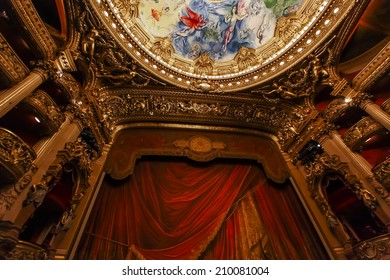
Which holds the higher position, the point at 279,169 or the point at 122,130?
the point at 122,130

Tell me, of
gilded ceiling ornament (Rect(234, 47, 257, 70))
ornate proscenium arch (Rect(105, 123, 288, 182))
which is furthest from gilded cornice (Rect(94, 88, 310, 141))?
gilded ceiling ornament (Rect(234, 47, 257, 70))

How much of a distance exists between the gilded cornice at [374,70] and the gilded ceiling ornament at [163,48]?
6.36m

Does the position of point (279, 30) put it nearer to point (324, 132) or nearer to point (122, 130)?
point (324, 132)

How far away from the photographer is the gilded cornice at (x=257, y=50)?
658 cm

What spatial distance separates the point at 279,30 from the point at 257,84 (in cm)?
229

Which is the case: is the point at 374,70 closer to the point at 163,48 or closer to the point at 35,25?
the point at 163,48

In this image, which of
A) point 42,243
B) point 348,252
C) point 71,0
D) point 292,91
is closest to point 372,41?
point 292,91

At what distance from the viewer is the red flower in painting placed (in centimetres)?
866

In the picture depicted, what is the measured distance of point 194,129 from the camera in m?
8.93

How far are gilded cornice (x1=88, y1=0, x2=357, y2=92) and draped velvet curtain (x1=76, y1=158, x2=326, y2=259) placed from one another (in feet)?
11.2

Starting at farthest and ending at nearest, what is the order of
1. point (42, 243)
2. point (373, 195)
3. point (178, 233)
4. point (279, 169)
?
point (279, 169) < point (178, 233) < point (373, 195) < point (42, 243)

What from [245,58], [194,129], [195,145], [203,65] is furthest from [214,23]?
[195,145]

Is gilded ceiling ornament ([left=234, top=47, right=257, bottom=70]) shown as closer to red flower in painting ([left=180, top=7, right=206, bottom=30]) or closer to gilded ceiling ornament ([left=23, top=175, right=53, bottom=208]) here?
red flower in painting ([left=180, top=7, right=206, bottom=30])

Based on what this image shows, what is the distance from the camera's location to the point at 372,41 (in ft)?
21.2
